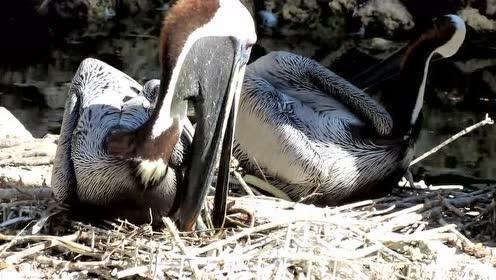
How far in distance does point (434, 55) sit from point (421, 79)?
0.17 metres

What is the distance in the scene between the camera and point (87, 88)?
4281mm

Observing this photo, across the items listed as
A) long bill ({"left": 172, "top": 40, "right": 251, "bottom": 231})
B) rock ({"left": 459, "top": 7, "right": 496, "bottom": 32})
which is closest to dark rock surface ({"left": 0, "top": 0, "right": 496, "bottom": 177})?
rock ({"left": 459, "top": 7, "right": 496, "bottom": 32})

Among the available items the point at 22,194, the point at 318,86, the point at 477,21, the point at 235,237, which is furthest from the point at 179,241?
the point at 477,21

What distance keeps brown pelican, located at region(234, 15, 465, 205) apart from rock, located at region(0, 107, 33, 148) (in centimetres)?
269

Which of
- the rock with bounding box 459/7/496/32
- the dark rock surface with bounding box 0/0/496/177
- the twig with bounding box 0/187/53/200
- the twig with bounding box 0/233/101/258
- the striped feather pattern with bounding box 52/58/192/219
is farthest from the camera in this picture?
the rock with bounding box 459/7/496/32

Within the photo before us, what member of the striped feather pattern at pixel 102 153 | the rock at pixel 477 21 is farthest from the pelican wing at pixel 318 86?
the rock at pixel 477 21

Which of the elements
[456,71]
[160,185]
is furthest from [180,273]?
[456,71]

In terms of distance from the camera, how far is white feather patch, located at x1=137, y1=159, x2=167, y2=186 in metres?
3.58

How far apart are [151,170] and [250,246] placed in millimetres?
475

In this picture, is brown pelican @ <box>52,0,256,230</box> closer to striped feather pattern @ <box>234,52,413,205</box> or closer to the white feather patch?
the white feather patch

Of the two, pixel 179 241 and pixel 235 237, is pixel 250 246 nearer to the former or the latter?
pixel 235 237

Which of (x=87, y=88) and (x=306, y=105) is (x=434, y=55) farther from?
(x=87, y=88)

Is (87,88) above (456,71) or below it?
above

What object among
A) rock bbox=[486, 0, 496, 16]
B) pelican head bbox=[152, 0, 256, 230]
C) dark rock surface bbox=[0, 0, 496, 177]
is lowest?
dark rock surface bbox=[0, 0, 496, 177]
